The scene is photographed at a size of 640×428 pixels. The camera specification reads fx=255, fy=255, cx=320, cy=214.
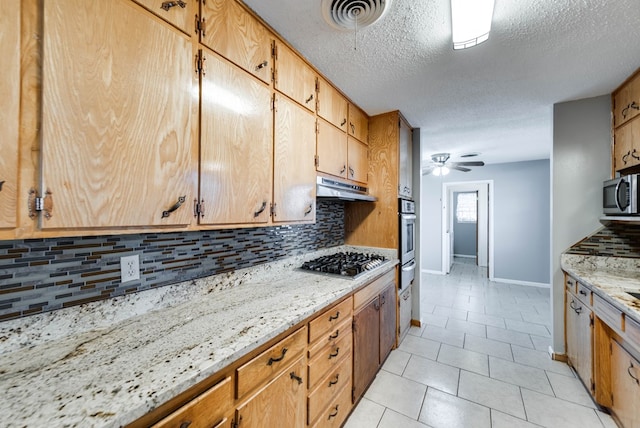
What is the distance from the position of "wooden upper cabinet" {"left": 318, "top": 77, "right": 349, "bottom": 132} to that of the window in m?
6.63

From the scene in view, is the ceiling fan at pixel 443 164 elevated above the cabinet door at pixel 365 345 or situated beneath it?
elevated above

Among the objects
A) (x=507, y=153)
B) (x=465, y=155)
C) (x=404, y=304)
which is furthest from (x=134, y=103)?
(x=507, y=153)

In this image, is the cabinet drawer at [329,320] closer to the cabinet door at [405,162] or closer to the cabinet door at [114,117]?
the cabinet door at [114,117]

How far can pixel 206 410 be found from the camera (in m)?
0.83

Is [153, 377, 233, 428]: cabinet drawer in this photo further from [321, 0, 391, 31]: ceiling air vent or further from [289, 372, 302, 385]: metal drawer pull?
[321, 0, 391, 31]: ceiling air vent

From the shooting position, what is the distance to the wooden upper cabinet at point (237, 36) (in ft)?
3.93

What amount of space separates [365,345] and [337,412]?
474mm

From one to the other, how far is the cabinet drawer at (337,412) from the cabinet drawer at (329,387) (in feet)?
0.12

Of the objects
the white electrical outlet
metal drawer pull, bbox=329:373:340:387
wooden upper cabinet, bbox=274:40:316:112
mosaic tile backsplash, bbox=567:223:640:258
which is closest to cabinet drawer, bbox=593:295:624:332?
mosaic tile backsplash, bbox=567:223:640:258

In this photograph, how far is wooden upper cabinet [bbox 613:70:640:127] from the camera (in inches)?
74.0

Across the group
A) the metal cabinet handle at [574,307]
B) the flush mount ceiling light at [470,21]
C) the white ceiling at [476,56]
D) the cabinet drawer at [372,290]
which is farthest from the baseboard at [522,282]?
the flush mount ceiling light at [470,21]

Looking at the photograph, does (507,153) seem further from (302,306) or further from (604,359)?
(302,306)

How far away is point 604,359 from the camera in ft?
5.65

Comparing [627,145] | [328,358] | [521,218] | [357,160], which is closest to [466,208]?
[521,218]
